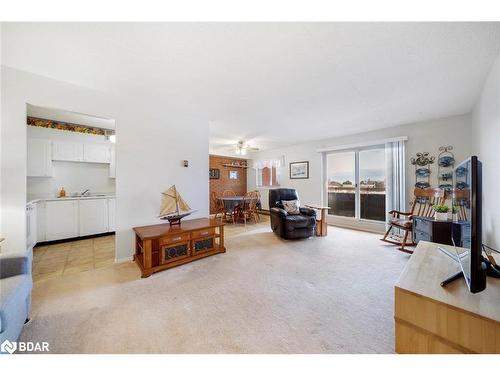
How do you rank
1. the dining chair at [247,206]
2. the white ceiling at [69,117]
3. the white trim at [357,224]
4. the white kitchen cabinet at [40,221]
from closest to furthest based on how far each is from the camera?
the white ceiling at [69,117]
the white kitchen cabinet at [40,221]
the white trim at [357,224]
the dining chair at [247,206]

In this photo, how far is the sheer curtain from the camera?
390cm

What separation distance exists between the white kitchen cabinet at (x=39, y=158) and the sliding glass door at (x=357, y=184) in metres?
6.19

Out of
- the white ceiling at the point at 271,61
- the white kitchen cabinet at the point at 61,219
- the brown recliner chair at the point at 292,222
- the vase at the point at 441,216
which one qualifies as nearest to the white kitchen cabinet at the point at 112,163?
the white kitchen cabinet at the point at 61,219

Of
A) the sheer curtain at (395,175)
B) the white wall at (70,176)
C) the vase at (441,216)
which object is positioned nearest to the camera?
the vase at (441,216)

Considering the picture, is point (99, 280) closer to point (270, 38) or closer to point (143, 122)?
point (143, 122)

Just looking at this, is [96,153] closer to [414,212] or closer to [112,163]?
[112,163]

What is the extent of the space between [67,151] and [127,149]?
207cm

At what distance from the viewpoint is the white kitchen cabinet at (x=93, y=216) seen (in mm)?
3680

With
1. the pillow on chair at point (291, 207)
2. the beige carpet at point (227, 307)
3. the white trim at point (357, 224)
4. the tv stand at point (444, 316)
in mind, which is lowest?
the beige carpet at point (227, 307)

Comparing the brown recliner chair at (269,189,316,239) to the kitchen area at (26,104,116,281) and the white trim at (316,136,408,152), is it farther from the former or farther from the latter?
the kitchen area at (26,104,116,281)

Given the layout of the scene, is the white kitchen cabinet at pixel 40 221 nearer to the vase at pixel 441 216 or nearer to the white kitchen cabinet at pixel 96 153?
the white kitchen cabinet at pixel 96 153

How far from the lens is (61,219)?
347 cm
